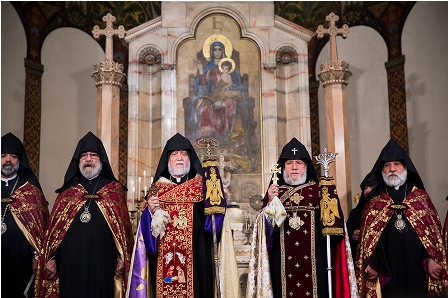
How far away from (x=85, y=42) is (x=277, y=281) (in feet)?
26.1

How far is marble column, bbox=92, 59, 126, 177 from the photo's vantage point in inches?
418

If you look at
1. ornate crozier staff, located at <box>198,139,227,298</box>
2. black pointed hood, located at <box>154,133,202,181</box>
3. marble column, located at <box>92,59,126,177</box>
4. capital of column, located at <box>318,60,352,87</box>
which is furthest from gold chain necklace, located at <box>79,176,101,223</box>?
capital of column, located at <box>318,60,352,87</box>

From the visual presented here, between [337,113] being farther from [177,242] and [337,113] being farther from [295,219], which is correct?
[177,242]

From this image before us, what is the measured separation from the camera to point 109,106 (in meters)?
10.7

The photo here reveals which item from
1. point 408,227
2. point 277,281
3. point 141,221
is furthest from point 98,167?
point 408,227

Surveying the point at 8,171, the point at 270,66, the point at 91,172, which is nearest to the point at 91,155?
the point at 91,172

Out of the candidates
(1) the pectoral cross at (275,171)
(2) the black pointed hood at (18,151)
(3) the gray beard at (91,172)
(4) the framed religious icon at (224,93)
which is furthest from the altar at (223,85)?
(1) the pectoral cross at (275,171)

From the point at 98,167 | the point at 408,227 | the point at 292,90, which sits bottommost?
the point at 408,227

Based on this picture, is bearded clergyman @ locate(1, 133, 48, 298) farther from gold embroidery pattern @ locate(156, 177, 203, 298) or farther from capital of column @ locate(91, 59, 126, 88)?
capital of column @ locate(91, 59, 126, 88)

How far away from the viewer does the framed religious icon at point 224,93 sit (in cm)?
1103

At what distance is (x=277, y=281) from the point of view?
275 inches

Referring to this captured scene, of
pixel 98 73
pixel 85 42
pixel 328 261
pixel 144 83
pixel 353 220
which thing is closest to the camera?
pixel 328 261

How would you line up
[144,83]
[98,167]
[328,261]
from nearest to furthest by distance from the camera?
[328,261] < [98,167] < [144,83]

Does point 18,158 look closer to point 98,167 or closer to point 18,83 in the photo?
point 98,167
